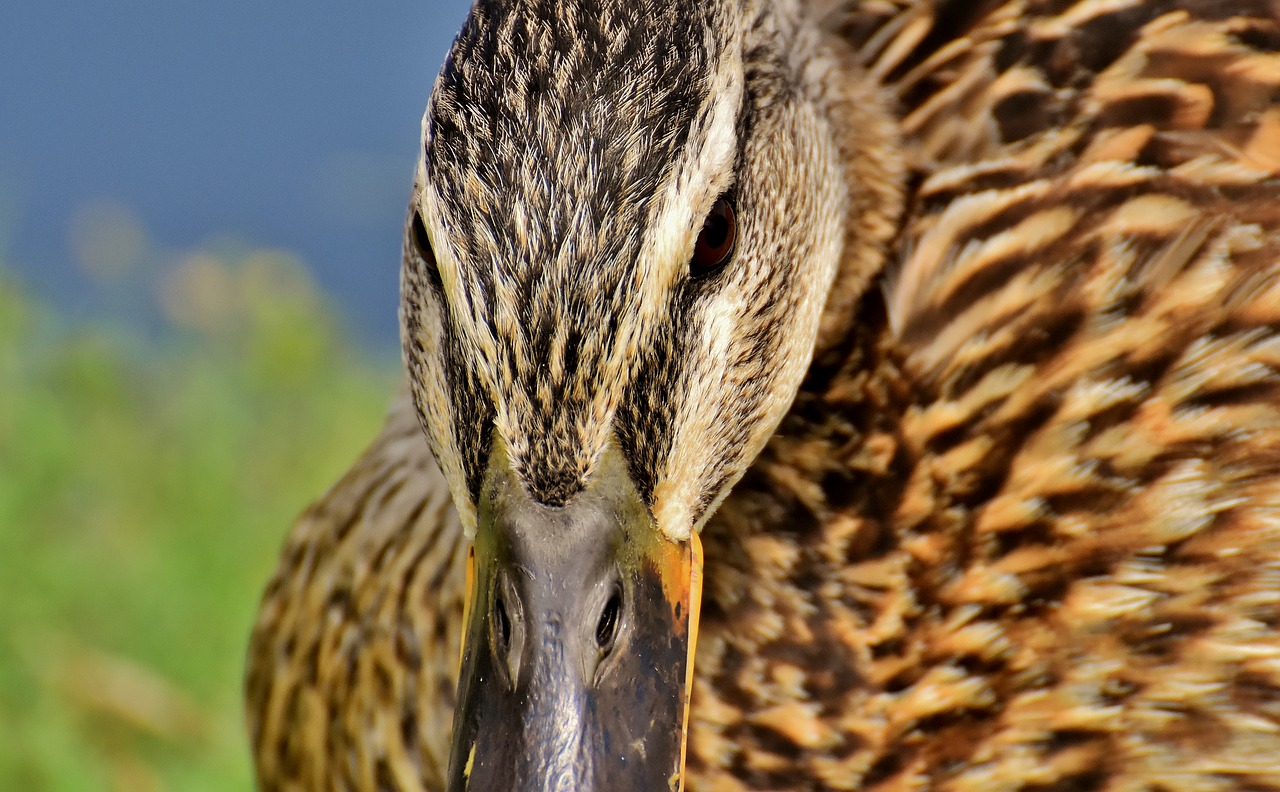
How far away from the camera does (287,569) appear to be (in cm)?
237

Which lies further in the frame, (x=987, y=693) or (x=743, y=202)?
(x=987, y=693)

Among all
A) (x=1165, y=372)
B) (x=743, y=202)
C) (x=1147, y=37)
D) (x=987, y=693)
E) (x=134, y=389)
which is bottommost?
(x=987, y=693)

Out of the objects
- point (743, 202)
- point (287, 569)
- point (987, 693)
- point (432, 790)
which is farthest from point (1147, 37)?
point (287, 569)

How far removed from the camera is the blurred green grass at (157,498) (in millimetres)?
2977

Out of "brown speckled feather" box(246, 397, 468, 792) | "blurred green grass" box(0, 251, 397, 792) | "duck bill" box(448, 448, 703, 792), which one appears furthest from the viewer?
"blurred green grass" box(0, 251, 397, 792)

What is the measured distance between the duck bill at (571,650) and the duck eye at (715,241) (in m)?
0.20

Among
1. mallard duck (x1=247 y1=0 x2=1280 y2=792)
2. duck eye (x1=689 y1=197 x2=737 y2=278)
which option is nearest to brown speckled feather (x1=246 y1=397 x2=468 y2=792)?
mallard duck (x1=247 y1=0 x2=1280 y2=792)

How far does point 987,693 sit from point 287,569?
1.07 meters

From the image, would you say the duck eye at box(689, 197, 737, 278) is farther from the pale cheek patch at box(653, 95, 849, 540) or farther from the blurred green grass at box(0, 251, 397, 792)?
the blurred green grass at box(0, 251, 397, 792)

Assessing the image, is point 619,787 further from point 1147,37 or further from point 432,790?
point 1147,37

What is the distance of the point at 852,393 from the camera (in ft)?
5.95

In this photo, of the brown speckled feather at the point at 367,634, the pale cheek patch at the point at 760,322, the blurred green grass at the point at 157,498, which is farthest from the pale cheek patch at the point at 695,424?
the blurred green grass at the point at 157,498

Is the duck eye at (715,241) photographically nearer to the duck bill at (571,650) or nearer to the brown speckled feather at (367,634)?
the duck bill at (571,650)

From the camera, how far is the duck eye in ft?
4.97
